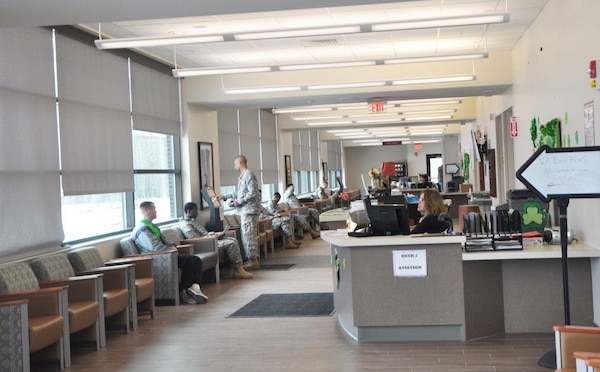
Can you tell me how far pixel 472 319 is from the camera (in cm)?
648

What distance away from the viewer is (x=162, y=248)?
30.6 feet

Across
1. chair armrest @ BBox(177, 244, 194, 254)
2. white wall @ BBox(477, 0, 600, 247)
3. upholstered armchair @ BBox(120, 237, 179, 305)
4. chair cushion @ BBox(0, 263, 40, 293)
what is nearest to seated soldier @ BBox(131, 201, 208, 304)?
upholstered armchair @ BBox(120, 237, 179, 305)

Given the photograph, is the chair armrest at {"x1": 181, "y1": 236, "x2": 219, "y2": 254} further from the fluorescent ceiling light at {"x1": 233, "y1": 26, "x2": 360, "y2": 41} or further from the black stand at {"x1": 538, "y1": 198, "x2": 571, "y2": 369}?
the black stand at {"x1": 538, "y1": 198, "x2": 571, "y2": 369}

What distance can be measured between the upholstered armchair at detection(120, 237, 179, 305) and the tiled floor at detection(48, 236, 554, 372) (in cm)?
67

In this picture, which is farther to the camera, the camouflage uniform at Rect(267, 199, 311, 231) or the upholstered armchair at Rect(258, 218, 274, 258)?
the camouflage uniform at Rect(267, 199, 311, 231)

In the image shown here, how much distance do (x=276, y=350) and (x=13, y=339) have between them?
83.0 inches

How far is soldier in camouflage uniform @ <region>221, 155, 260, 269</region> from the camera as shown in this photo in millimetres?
11477

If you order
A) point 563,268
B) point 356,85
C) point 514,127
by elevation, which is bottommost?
point 563,268

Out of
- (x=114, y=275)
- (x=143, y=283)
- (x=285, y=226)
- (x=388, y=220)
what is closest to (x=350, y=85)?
(x=285, y=226)

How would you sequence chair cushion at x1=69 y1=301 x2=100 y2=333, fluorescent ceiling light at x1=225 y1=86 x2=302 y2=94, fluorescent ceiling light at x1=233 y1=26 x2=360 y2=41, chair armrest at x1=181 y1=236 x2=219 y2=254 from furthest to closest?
fluorescent ceiling light at x1=225 y1=86 x2=302 y2=94 → chair armrest at x1=181 y1=236 x2=219 y2=254 → fluorescent ceiling light at x1=233 y1=26 x2=360 y2=41 → chair cushion at x1=69 y1=301 x2=100 y2=333

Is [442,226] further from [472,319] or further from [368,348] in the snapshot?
[368,348]

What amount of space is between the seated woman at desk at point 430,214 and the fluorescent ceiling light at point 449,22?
1662mm

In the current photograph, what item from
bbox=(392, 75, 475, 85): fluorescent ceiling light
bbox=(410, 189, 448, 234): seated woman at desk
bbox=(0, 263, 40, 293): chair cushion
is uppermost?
bbox=(392, 75, 475, 85): fluorescent ceiling light

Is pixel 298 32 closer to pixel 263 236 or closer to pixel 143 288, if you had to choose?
pixel 143 288
